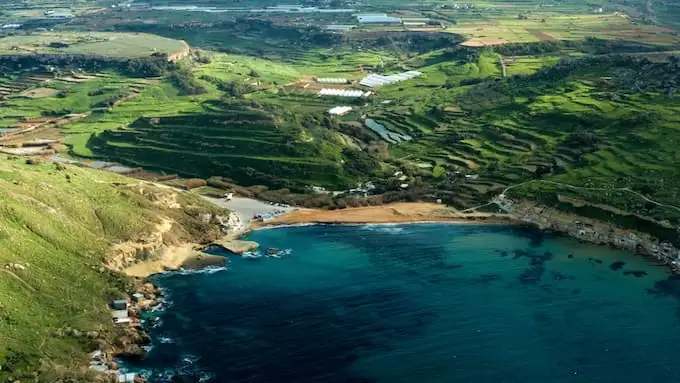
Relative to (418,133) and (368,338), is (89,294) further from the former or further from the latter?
(418,133)

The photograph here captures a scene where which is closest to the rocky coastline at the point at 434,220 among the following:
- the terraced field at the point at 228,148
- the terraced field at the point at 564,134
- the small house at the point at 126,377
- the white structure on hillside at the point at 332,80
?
the small house at the point at 126,377

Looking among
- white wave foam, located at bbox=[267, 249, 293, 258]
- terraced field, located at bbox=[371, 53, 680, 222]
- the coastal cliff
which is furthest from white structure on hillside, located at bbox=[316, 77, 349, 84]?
white wave foam, located at bbox=[267, 249, 293, 258]

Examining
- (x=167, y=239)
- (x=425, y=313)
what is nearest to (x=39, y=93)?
(x=167, y=239)

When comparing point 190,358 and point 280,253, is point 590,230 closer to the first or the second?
point 280,253

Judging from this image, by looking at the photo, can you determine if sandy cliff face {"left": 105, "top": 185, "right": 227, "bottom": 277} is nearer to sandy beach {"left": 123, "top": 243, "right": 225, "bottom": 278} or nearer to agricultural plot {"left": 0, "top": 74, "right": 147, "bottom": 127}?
sandy beach {"left": 123, "top": 243, "right": 225, "bottom": 278}

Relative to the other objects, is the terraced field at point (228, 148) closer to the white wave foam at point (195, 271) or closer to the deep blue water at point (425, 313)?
the deep blue water at point (425, 313)
